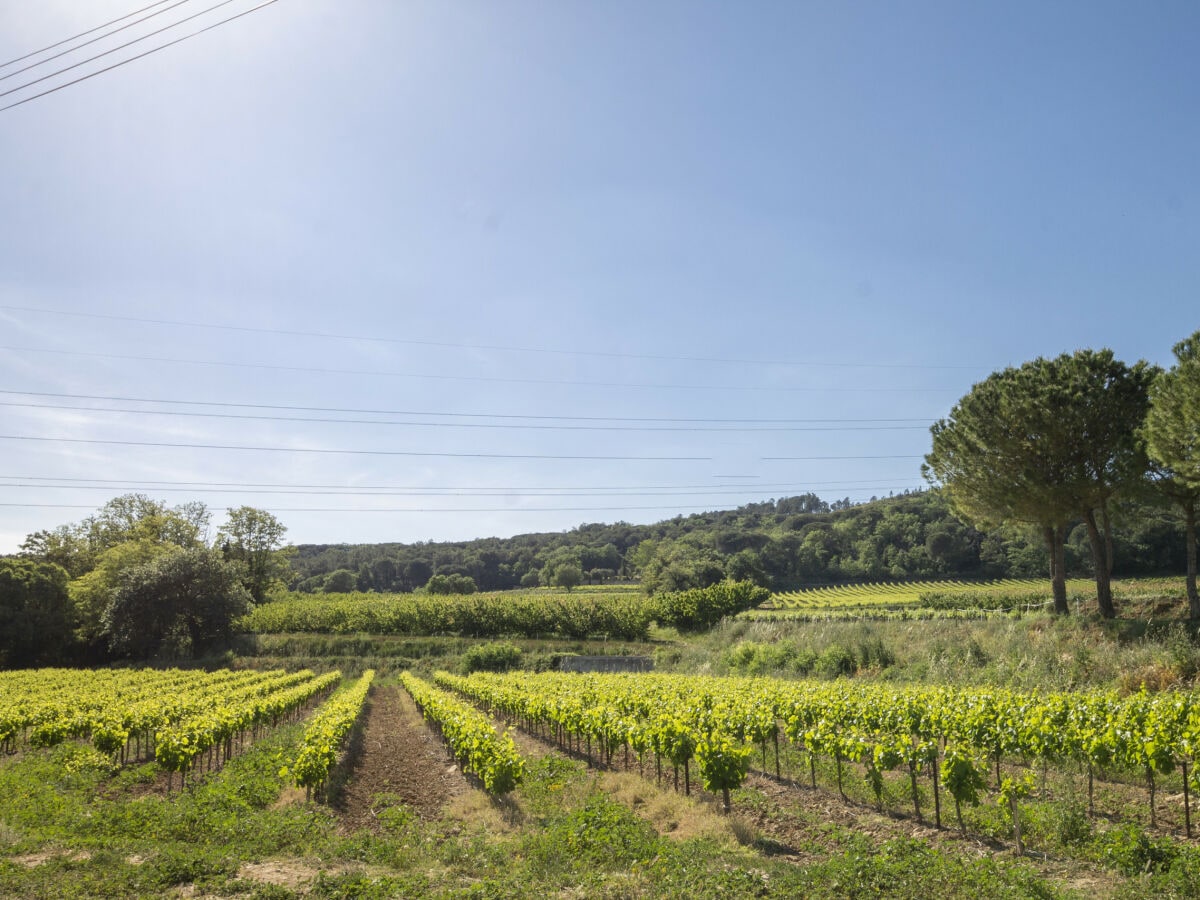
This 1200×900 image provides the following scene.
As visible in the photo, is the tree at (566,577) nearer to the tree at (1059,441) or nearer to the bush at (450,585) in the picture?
the bush at (450,585)

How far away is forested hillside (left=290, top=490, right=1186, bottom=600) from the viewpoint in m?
79.1

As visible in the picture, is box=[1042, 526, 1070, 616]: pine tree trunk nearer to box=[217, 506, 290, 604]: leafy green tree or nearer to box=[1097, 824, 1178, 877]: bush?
box=[1097, 824, 1178, 877]: bush

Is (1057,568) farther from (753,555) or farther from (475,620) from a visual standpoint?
(753,555)

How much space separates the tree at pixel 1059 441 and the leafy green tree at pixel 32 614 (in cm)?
6143

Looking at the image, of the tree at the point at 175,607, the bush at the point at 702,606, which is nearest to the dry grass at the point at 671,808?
the bush at the point at 702,606

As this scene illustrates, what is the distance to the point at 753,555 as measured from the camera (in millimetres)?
99000

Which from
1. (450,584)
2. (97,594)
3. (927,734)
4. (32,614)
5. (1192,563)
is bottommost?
(450,584)

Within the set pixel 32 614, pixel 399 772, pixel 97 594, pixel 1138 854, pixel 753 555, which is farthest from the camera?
pixel 753 555

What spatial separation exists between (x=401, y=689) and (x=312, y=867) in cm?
3518

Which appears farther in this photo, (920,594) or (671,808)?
(920,594)

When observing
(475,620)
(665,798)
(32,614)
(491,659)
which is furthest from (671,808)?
(32,614)

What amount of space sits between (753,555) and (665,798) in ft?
298

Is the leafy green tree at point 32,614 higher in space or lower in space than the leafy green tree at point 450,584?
higher

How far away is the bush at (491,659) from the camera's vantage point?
160 ft
